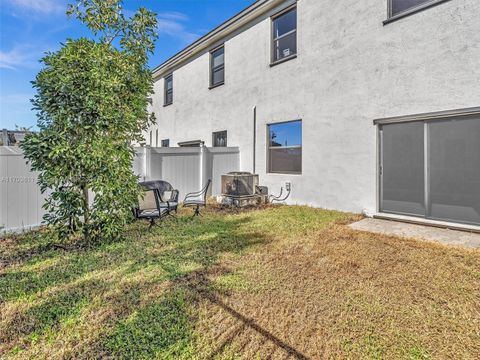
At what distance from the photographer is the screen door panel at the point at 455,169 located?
557 centimetres

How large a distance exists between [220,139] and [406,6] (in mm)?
7912

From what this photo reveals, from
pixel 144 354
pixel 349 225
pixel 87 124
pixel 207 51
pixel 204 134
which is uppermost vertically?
pixel 207 51

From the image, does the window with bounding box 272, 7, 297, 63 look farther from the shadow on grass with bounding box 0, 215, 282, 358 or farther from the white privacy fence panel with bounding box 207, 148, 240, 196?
the shadow on grass with bounding box 0, 215, 282, 358

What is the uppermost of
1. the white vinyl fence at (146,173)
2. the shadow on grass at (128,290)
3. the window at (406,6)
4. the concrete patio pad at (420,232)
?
the window at (406,6)

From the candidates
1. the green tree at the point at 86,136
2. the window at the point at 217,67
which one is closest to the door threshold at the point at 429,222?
the green tree at the point at 86,136

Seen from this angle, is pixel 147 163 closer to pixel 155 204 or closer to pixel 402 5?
pixel 155 204

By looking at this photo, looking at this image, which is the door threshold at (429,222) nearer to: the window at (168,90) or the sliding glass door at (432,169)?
the sliding glass door at (432,169)

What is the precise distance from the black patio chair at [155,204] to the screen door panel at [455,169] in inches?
242

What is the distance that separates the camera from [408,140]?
21.2ft

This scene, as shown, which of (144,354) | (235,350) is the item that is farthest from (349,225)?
(144,354)

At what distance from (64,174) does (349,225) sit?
5912mm

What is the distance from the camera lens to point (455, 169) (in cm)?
579

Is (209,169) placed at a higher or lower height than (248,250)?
higher

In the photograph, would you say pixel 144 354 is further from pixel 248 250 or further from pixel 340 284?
pixel 248 250
